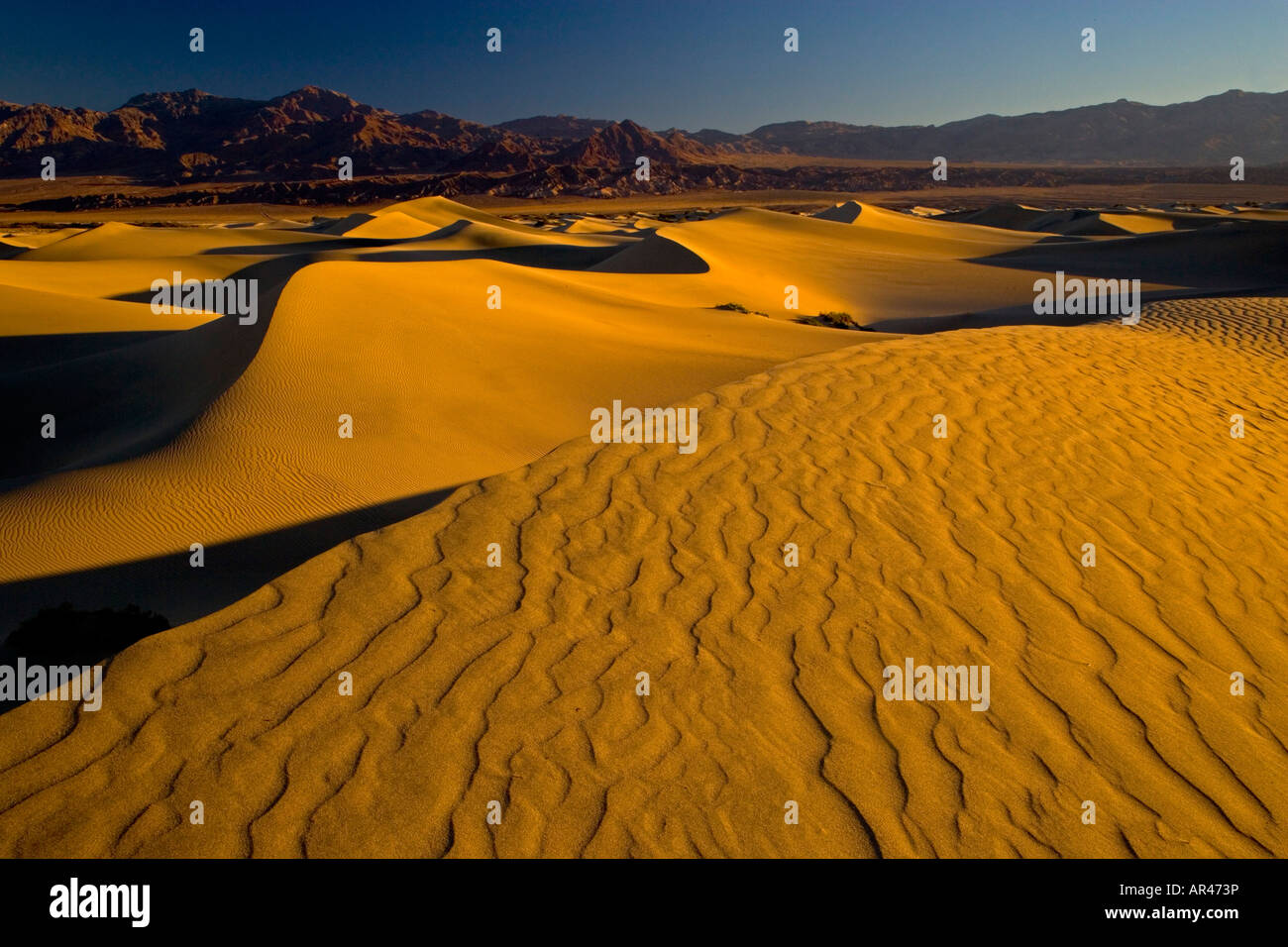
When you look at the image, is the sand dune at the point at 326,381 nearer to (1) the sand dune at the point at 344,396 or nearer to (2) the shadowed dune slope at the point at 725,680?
(1) the sand dune at the point at 344,396

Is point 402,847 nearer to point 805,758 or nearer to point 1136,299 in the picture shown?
point 805,758

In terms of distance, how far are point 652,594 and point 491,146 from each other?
12341 cm

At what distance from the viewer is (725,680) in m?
3.44

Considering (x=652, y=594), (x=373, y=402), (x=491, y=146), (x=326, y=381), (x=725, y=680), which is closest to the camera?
(x=725, y=680)

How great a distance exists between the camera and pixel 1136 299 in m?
17.2

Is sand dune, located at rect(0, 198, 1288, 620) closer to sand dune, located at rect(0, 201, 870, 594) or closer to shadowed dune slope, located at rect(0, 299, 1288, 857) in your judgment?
sand dune, located at rect(0, 201, 870, 594)

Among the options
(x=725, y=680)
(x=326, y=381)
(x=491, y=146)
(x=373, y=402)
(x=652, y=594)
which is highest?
(x=491, y=146)

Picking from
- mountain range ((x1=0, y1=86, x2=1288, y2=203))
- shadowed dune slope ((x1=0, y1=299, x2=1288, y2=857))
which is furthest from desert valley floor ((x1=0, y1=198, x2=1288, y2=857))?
mountain range ((x1=0, y1=86, x2=1288, y2=203))

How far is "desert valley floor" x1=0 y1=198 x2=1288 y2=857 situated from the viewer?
2.77m

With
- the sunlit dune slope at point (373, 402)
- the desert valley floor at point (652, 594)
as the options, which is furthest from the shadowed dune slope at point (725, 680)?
the sunlit dune slope at point (373, 402)

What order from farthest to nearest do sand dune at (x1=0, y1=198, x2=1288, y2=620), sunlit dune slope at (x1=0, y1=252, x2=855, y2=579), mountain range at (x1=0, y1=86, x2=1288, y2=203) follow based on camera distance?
mountain range at (x1=0, y1=86, x2=1288, y2=203) → sand dune at (x1=0, y1=198, x2=1288, y2=620) → sunlit dune slope at (x1=0, y1=252, x2=855, y2=579)

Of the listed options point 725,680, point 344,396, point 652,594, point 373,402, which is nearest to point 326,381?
point 344,396

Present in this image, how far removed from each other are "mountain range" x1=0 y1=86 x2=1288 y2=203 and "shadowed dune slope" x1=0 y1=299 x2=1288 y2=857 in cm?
8610

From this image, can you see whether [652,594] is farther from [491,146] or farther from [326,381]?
[491,146]
